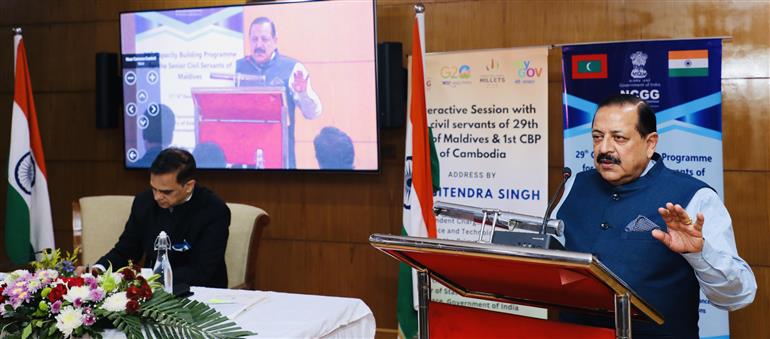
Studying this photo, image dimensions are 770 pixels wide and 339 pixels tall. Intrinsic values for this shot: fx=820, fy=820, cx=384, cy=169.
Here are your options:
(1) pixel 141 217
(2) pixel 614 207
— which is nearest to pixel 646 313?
A: (2) pixel 614 207

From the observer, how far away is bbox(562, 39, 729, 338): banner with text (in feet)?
13.0

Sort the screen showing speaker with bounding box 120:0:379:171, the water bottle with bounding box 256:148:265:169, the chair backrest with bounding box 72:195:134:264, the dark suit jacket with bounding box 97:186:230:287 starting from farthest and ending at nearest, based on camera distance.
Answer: the water bottle with bounding box 256:148:265:169 → the screen showing speaker with bounding box 120:0:379:171 → the chair backrest with bounding box 72:195:134:264 → the dark suit jacket with bounding box 97:186:230:287

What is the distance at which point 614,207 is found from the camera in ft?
7.57

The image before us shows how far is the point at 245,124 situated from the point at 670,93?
2393 mm

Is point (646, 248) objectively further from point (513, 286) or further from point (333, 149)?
point (333, 149)

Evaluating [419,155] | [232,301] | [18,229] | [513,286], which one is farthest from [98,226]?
[513,286]

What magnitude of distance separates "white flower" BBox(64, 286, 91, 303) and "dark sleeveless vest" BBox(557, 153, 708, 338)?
4.34 feet

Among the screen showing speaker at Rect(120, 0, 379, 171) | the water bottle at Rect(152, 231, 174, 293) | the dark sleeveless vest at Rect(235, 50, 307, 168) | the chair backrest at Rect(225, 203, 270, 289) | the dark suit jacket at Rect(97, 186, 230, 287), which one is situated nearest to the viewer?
the water bottle at Rect(152, 231, 174, 293)

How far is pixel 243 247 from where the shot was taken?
12.0ft

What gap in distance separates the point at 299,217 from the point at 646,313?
3.58 m

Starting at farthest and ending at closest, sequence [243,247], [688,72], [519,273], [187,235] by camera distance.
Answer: [688,72]
[243,247]
[187,235]
[519,273]

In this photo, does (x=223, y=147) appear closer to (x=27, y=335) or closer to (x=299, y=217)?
(x=299, y=217)

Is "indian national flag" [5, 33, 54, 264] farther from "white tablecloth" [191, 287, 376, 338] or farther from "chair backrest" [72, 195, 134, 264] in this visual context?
"white tablecloth" [191, 287, 376, 338]

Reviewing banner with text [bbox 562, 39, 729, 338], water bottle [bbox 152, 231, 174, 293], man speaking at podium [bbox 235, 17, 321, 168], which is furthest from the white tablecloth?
man speaking at podium [bbox 235, 17, 321, 168]
